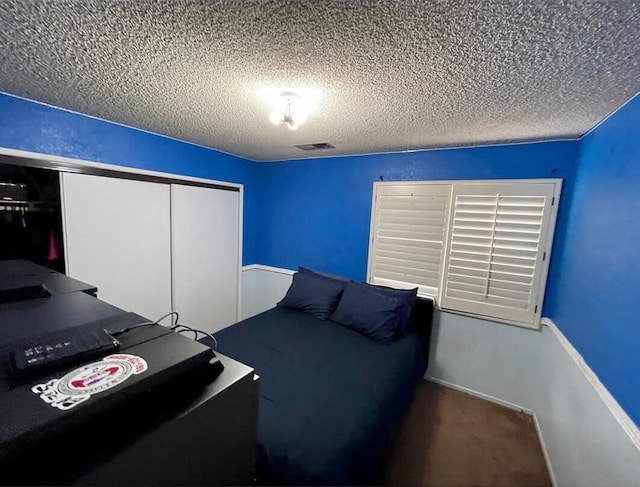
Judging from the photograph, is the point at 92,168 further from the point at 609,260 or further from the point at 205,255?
the point at 609,260

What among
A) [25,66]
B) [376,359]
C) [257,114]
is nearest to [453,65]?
[257,114]

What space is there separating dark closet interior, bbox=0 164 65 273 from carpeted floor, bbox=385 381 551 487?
2.64 meters

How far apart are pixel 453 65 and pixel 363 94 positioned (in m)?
0.45

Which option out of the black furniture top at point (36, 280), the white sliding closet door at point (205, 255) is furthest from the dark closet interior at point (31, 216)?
the white sliding closet door at point (205, 255)

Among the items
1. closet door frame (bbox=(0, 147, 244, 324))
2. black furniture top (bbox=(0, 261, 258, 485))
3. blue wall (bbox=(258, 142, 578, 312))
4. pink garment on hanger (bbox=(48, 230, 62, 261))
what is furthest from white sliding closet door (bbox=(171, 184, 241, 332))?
black furniture top (bbox=(0, 261, 258, 485))

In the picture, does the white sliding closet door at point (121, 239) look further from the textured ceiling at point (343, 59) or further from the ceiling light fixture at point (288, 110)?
the ceiling light fixture at point (288, 110)

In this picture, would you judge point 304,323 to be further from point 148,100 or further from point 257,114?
point 148,100

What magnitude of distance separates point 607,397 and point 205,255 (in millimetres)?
3007

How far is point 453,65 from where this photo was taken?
3.71ft

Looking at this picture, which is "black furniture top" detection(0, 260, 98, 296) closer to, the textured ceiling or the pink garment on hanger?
the pink garment on hanger

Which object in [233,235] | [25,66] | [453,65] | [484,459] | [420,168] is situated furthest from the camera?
[233,235]

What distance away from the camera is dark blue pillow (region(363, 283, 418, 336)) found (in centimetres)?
222

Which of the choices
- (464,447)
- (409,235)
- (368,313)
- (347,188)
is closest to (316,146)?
(347,188)

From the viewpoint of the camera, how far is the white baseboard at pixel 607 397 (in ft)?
3.23
